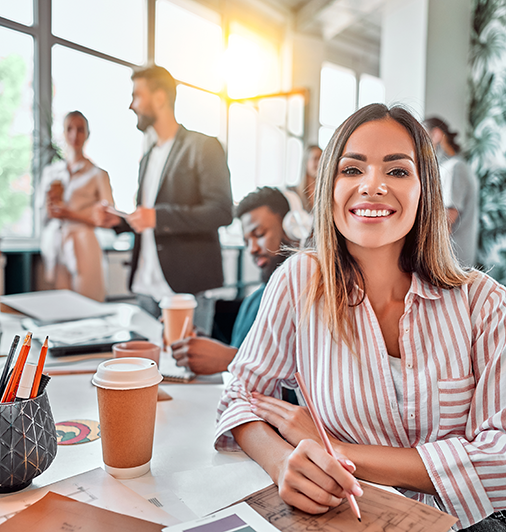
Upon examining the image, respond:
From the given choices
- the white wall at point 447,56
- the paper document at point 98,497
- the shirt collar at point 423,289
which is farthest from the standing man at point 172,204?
the white wall at point 447,56

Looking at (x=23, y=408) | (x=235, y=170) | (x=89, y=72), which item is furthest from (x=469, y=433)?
(x=235, y=170)

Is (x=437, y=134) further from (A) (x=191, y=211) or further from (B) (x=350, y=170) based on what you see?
(B) (x=350, y=170)

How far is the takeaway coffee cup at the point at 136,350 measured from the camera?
0.95 m

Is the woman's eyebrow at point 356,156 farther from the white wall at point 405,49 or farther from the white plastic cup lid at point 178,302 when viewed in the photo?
the white wall at point 405,49

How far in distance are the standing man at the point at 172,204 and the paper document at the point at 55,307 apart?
73 centimetres

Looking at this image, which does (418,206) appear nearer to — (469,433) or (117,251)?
(469,433)

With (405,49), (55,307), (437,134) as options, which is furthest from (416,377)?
(405,49)

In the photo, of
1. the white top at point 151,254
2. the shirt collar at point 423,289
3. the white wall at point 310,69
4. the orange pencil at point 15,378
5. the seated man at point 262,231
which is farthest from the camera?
the white wall at point 310,69

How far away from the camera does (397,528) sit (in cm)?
51

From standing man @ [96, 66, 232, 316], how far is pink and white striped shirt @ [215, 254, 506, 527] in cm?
160

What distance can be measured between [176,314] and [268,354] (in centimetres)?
46

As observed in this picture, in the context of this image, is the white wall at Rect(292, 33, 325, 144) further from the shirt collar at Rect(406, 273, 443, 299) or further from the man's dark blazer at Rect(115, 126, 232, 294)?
the shirt collar at Rect(406, 273, 443, 299)

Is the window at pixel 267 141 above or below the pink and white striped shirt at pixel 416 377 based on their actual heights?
above

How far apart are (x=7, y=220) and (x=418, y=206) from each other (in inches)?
136
